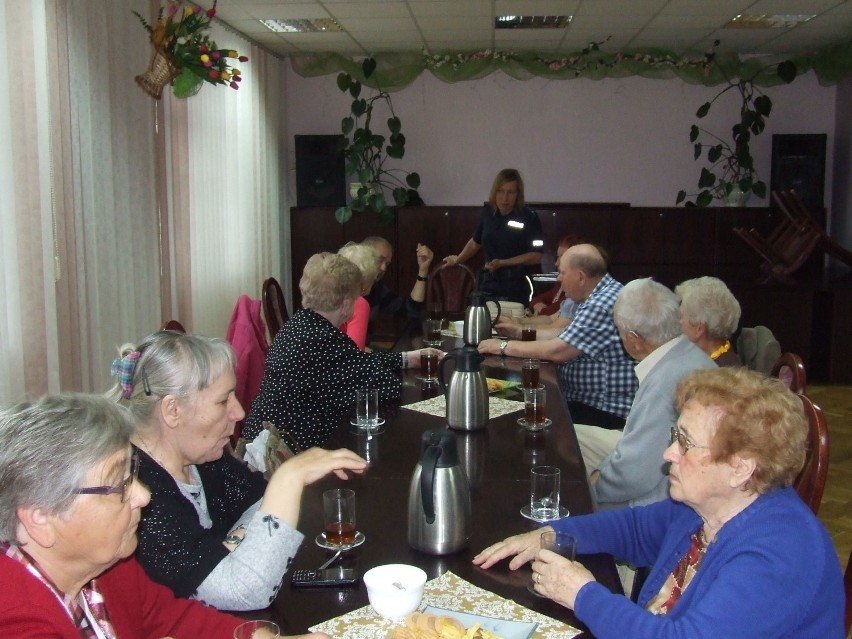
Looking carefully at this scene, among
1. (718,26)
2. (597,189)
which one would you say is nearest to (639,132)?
(597,189)

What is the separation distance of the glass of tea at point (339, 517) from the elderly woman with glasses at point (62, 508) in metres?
0.45

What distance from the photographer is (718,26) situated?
22.1ft

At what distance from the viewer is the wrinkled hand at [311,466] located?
5.31 feet

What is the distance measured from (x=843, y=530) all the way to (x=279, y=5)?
195 inches

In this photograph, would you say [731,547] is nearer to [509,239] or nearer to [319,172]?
[509,239]

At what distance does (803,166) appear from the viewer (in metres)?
7.77

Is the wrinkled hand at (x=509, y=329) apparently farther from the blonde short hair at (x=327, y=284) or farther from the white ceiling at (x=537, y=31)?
the white ceiling at (x=537, y=31)

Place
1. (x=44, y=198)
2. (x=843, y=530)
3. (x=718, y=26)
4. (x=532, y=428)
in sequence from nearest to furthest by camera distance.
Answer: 1. (x=532, y=428)
2. (x=843, y=530)
3. (x=44, y=198)
4. (x=718, y=26)

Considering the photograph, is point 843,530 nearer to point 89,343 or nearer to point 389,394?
point 389,394

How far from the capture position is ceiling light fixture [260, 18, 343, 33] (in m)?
6.62

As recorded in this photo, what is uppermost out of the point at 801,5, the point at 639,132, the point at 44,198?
the point at 801,5

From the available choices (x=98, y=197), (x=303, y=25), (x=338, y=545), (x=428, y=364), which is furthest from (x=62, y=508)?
(x=303, y=25)

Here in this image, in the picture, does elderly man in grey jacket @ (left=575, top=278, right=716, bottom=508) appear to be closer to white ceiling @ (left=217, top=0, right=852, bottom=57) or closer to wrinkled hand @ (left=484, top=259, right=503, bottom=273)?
wrinkled hand @ (left=484, top=259, right=503, bottom=273)

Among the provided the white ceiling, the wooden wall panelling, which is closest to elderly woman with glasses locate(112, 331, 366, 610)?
the white ceiling
